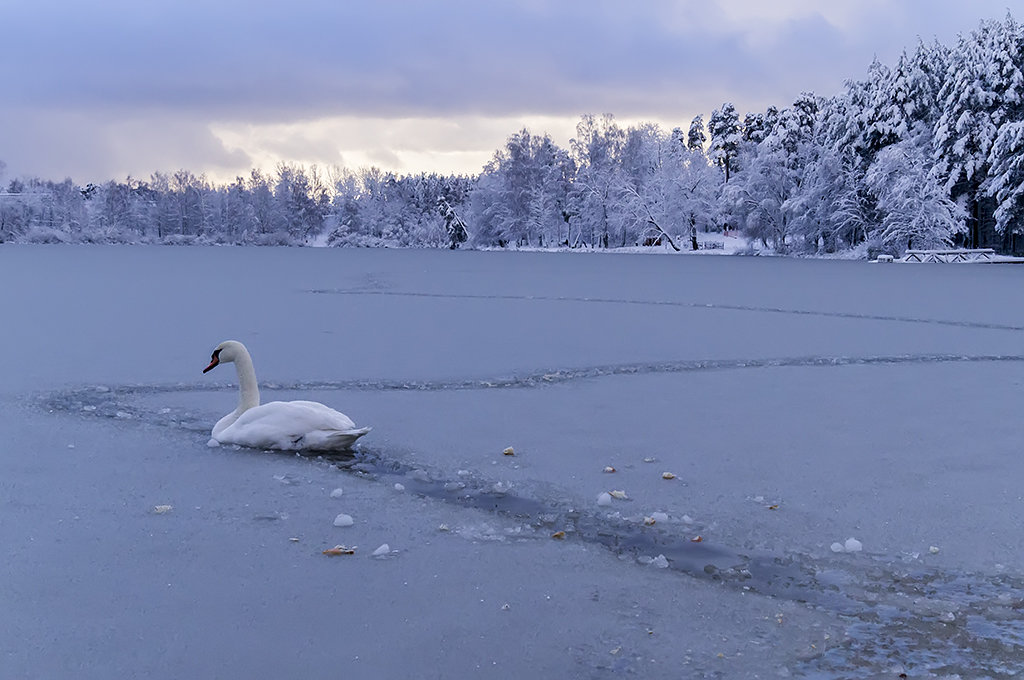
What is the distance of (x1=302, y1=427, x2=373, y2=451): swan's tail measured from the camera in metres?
7.23

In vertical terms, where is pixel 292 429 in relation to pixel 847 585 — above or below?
above

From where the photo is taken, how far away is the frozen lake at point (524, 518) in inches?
157

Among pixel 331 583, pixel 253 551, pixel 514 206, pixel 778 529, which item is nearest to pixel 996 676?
pixel 778 529

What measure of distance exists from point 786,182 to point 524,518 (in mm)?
60682

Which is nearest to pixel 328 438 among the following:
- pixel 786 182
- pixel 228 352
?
pixel 228 352

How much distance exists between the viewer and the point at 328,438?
7238mm

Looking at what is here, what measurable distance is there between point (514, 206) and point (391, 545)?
89.2 meters

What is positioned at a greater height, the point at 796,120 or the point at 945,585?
the point at 796,120

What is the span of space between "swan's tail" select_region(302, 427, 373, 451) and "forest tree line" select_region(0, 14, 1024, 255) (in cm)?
4906

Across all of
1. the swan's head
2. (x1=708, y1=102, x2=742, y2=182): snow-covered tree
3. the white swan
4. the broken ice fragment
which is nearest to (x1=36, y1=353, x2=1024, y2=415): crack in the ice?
the swan's head

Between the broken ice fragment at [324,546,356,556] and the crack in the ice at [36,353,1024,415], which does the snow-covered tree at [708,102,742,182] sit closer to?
the crack in the ice at [36,353,1024,415]

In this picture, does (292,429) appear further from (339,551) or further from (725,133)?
(725,133)

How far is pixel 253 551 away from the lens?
5164mm

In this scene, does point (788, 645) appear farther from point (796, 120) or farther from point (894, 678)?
point (796, 120)
